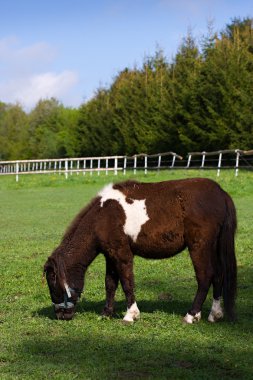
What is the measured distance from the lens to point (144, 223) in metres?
6.52

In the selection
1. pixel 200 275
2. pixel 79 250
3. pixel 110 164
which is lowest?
pixel 110 164

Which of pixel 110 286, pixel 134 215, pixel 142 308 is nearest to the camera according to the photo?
pixel 134 215

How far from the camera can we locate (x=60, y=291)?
260 inches

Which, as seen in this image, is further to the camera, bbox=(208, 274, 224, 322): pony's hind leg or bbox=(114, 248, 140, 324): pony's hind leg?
bbox=(114, 248, 140, 324): pony's hind leg

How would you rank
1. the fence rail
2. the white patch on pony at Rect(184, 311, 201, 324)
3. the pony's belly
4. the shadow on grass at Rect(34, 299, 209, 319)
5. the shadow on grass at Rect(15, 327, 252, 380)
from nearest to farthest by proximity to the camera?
the shadow on grass at Rect(15, 327, 252, 380)
the white patch on pony at Rect(184, 311, 201, 324)
the pony's belly
the shadow on grass at Rect(34, 299, 209, 319)
the fence rail

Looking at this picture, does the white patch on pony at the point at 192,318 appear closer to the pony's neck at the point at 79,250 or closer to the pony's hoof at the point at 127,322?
the pony's hoof at the point at 127,322

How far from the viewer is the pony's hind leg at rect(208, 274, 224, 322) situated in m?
6.38

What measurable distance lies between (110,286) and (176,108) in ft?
127

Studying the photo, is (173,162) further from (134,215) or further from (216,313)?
(216,313)

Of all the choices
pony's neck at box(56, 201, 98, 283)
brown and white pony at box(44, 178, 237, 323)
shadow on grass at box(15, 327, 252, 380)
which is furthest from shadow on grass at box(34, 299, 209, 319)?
shadow on grass at box(15, 327, 252, 380)

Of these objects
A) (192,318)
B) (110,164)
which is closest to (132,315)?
(192,318)

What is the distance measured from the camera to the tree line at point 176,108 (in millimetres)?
39625

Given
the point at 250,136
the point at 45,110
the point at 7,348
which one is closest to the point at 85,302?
the point at 7,348

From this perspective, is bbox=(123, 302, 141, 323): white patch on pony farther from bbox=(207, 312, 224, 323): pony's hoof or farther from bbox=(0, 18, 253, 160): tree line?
bbox=(0, 18, 253, 160): tree line
